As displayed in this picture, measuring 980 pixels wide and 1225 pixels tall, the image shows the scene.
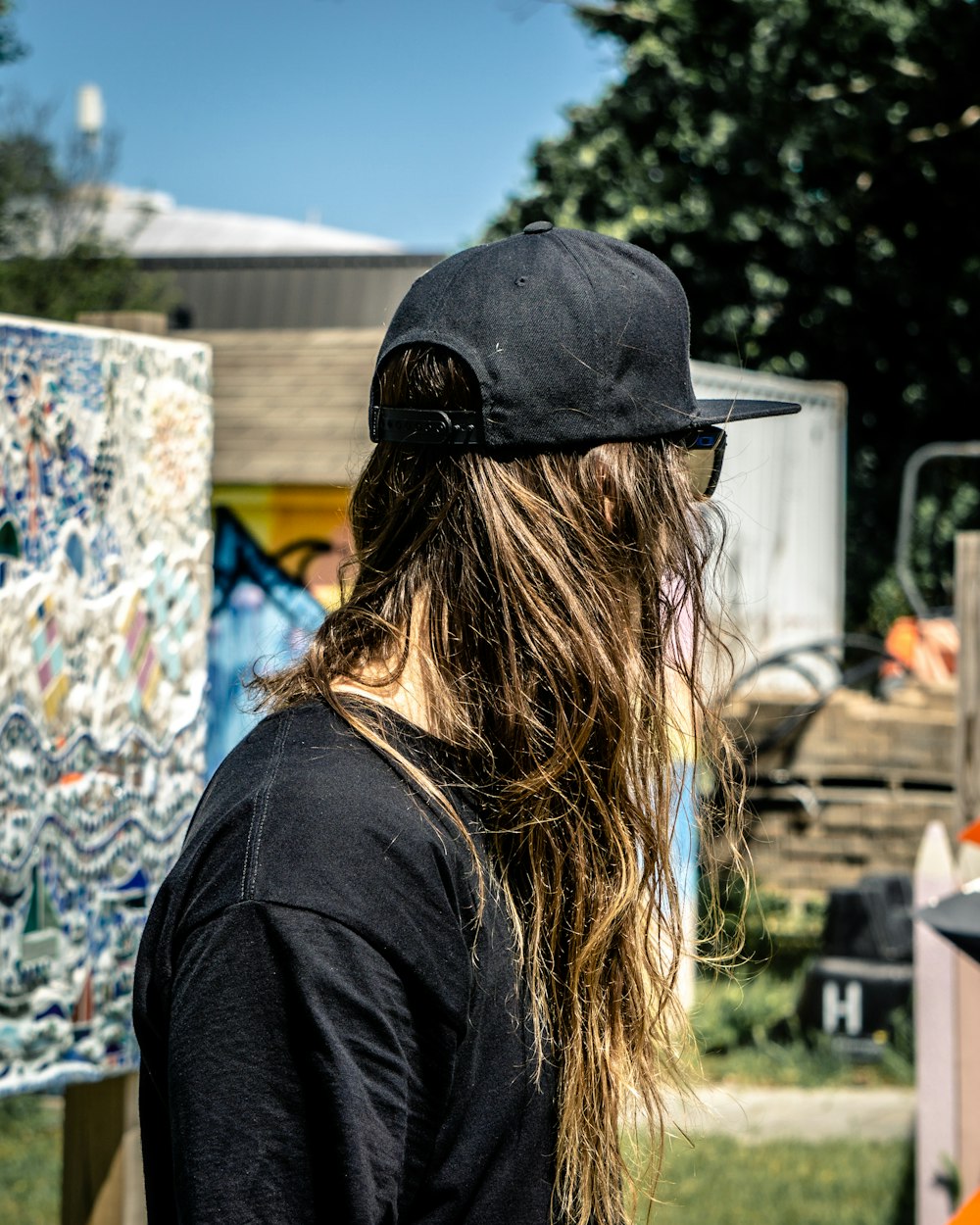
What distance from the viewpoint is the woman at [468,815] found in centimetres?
99

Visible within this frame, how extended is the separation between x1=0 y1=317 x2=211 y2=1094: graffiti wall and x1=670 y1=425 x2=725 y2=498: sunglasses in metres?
1.28

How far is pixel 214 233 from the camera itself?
26.2 m

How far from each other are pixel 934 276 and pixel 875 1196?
11857mm

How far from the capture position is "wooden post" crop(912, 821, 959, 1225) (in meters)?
3.49

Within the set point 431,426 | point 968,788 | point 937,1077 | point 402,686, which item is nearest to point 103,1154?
point 402,686

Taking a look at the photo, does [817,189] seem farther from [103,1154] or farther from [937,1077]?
[103,1154]

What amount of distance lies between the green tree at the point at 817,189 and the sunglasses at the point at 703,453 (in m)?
11.8

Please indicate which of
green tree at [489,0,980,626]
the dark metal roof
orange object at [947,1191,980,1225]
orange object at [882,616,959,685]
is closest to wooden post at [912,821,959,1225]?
orange object at [947,1191,980,1225]

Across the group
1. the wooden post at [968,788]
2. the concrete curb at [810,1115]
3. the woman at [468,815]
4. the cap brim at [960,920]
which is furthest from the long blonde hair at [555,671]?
the concrete curb at [810,1115]

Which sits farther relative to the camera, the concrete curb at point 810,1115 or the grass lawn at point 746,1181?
the concrete curb at point 810,1115

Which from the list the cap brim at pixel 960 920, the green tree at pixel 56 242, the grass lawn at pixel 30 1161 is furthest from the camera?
the green tree at pixel 56 242

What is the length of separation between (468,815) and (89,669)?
137cm

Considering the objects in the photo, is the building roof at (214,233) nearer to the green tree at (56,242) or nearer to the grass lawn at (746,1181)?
the green tree at (56,242)

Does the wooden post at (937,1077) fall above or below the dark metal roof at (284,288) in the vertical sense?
below
